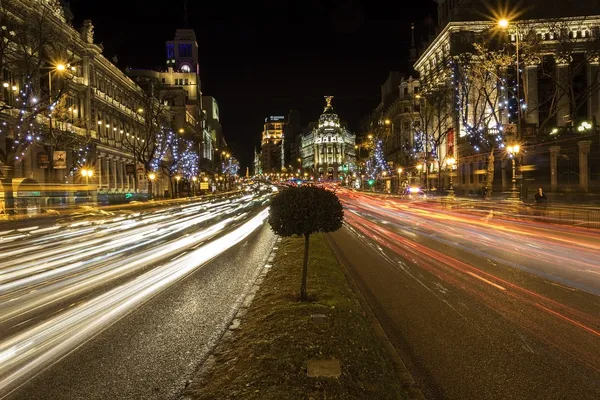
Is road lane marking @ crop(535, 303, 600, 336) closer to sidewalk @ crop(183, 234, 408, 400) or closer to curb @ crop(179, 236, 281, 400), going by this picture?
sidewalk @ crop(183, 234, 408, 400)

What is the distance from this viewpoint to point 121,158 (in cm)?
6662

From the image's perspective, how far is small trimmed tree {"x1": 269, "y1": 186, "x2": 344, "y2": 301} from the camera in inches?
338

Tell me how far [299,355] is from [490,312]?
4.30 metres

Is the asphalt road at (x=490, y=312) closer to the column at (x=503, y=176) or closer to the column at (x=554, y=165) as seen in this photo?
the column at (x=554, y=165)

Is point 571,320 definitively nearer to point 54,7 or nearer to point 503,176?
point 503,176

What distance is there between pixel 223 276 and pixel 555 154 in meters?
35.8

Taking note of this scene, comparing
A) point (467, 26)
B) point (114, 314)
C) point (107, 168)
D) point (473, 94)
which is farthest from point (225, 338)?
point (467, 26)

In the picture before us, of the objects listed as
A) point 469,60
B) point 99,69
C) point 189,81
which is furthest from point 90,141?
point 189,81

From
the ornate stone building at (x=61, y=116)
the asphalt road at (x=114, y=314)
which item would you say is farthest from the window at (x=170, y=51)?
the asphalt road at (x=114, y=314)

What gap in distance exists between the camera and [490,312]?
8.55 metres

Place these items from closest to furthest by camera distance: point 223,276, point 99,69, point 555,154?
point 223,276 → point 555,154 → point 99,69

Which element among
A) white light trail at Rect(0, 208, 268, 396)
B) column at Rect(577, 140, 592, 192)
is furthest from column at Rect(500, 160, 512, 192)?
white light trail at Rect(0, 208, 268, 396)

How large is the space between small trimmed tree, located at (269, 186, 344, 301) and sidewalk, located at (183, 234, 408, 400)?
0.88 meters

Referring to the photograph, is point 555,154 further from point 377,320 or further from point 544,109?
point 377,320
